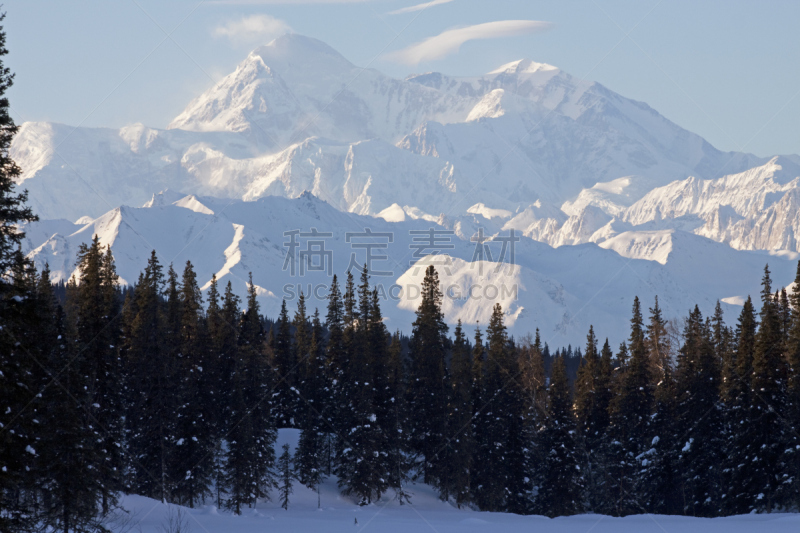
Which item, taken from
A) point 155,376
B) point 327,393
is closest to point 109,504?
point 155,376

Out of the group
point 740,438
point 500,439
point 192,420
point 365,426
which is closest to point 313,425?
point 365,426

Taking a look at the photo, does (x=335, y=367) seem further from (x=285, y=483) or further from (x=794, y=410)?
(x=794, y=410)

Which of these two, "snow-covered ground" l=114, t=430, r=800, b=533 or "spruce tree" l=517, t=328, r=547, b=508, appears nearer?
"snow-covered ground" l=114, t=430, r=800, b=533

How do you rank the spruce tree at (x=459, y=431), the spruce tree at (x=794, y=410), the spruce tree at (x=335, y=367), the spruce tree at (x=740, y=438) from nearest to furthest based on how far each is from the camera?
the spruce tree at (x=794, y=410)
the spruce tree at (x=740, y=438)
the spruce tree at (x=459, y=431)
the spruce tree at (x=335, y=367)

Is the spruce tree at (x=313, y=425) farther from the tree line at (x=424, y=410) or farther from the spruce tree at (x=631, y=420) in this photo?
the spruce tree at (x=631, y=420)

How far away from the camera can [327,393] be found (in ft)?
224

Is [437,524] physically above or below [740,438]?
below

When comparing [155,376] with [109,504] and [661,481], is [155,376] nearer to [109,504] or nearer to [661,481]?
[109,504]

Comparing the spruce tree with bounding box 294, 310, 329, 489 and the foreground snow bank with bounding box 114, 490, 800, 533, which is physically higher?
the spruce tree with bounding box 294, 310, 329, 489

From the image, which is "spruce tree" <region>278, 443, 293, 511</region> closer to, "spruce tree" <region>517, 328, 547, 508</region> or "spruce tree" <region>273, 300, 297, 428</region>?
"spruce tree" <region>273, 300, 297, 428</region>

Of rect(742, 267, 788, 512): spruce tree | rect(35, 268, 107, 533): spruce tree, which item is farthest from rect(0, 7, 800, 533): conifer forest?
rect(35, 268, 107, 533): spruce tree

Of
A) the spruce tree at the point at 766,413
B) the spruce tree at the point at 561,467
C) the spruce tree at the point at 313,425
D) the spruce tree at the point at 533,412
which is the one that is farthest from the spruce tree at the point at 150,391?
Result: the spruce tree at the point at 766,413

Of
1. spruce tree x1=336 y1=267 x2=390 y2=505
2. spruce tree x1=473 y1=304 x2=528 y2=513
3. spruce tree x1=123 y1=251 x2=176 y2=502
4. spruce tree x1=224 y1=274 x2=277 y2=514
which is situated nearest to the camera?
A: spruce tree x1=123 y1=251 x2=176 y2=502

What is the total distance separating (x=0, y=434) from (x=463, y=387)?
1746 inches
